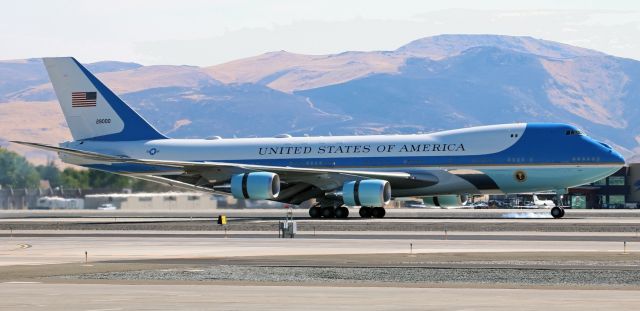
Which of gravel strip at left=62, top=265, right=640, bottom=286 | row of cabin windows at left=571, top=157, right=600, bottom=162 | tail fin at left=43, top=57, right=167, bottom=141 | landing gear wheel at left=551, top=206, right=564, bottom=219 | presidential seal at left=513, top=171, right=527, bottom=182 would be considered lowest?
gravel strip at left=62, top=265, right=640, bottom=286

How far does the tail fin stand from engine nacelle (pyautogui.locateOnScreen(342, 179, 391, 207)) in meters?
15.7

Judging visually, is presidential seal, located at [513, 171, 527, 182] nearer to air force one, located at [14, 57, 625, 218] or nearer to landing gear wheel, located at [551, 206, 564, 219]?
air force one, located at [14, 57, 625, 218]

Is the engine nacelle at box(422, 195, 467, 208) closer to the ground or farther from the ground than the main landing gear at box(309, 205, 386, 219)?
farther from the ground

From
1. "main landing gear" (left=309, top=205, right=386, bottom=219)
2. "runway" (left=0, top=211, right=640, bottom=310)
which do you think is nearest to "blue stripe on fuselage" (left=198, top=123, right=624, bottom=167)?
"main landing gear" (left=309, top=205, right=386, bottom=219)

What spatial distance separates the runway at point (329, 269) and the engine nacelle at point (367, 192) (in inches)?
398

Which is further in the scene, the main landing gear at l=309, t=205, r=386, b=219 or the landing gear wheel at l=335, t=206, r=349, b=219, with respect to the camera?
the main landing gear at l=309, t=205, r=386, b=219

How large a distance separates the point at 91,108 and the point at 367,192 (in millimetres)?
20268

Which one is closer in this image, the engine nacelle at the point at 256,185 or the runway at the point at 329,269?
the runway at the point at 329,269

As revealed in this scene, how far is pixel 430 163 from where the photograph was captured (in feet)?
225

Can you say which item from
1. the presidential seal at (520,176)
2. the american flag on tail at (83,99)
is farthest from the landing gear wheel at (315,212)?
the american flag on tail at (83,99)

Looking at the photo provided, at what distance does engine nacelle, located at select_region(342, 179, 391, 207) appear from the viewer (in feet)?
216

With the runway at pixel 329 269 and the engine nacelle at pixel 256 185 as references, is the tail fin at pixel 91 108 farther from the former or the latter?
the runway at pixel 329 269

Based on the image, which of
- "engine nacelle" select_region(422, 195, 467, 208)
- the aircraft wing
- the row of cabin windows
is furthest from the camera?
"engine nacelle" select_region(422, 195, 467, 208)

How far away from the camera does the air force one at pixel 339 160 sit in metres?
66.8
